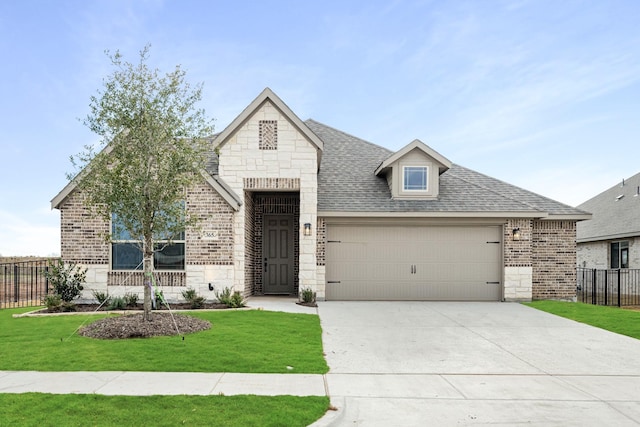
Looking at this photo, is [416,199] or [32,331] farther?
[416,199]

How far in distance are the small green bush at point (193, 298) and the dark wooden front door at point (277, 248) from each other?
11.9ft

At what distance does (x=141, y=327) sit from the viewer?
29.4 ft

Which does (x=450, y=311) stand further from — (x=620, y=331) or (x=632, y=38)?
(x=632, y=38)

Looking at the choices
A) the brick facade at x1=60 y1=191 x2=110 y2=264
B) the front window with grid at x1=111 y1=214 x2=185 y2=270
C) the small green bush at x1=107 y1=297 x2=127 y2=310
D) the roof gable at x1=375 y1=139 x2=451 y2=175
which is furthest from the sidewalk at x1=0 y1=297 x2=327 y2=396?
the roof gable at x1=375 y1=139 x2=451 y2=175

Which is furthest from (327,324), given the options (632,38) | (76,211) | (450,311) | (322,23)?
(632,38)

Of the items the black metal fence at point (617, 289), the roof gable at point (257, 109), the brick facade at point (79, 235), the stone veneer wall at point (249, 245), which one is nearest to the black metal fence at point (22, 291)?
the brick facade at point (79, 235)

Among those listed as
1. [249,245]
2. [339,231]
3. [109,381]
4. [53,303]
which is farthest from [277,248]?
[109,381]

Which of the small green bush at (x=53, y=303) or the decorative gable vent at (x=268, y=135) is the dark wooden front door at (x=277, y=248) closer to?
the decorative gable vent at (x=268, y=135)

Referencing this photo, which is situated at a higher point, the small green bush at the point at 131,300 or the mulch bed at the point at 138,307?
the small green bush at the point at 131,300

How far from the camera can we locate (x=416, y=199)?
15664 millimetres

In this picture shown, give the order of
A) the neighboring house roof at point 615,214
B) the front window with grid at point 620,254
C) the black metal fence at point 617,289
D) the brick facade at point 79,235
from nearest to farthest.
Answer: the brick facade at point 79,235 < the black metal fence at point 617,289 < the neighboring house roof at point 615,214 < the front window with grid at point 620,254

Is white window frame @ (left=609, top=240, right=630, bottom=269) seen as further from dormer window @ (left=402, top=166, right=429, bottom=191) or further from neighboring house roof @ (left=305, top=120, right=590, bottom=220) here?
dormer window @ (left=402, top=166, right=429, bottom=191)

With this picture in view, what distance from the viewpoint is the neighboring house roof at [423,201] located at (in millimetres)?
14938

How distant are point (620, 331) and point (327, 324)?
687 cm
